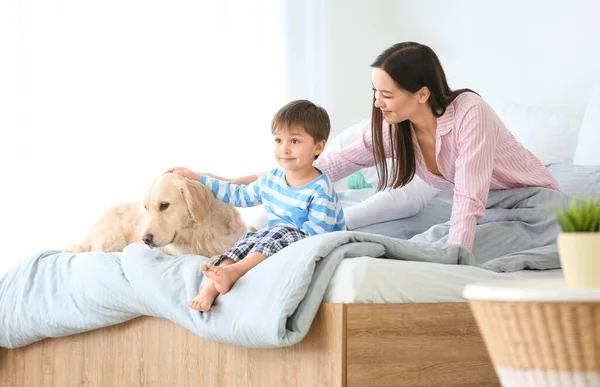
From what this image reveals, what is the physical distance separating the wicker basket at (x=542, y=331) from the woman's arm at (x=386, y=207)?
1.49 m

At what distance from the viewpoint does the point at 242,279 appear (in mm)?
1875

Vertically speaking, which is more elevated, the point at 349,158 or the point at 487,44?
the point at 487,44

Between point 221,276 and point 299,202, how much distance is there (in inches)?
15.1

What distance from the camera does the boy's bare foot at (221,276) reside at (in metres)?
1.87

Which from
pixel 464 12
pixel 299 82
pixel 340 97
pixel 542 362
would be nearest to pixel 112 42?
pixel 299 82

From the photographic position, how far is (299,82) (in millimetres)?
4277

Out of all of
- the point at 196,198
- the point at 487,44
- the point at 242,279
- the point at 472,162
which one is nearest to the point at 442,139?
the point at 472,162

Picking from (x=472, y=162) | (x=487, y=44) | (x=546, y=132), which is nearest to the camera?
(x=472, y=162)

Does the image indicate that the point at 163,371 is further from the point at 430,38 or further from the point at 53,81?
the point at 430,38

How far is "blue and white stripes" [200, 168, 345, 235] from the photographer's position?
2143 mm

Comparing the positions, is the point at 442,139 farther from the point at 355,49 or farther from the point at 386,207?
the point at 355,49

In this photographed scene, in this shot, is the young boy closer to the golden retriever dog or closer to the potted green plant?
the golden retriever dog

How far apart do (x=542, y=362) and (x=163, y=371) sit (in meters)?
1.24

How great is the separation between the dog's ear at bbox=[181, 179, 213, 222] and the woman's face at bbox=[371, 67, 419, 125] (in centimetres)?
53
